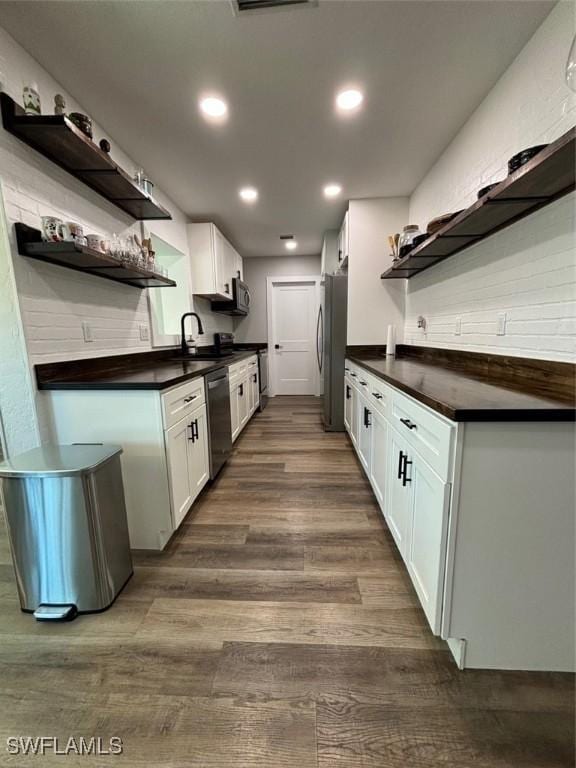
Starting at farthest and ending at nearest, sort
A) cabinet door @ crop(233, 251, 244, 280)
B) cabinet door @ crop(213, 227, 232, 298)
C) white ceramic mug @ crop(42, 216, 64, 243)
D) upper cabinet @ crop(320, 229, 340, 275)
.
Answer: cabinet door @ crop(233, 251, 244, 280), upper cabinet @ crop(320, 229, 340, 275), cabinet door @ crop(213, 227, 232, 298), white ceramic mug @ crop(42, 216, 64, 243)

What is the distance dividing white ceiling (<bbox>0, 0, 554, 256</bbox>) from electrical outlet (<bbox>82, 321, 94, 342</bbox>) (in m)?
1.31

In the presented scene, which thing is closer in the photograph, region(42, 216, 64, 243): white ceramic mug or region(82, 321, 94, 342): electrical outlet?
region(42, 216, 64, 243): white ceramic mug

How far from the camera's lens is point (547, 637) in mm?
1003

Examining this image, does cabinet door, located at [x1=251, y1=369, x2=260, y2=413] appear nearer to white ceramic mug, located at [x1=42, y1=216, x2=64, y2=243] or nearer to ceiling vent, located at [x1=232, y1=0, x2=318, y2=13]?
white ceramic mug, located at [x1=42, y1=216, x2=64, y2=243]

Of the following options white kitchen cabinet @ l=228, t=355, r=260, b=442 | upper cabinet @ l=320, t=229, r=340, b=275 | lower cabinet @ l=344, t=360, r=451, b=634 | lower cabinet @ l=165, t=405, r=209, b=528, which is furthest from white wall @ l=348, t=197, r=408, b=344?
lower cabinet @ l=165, t=405, r=209, b=528

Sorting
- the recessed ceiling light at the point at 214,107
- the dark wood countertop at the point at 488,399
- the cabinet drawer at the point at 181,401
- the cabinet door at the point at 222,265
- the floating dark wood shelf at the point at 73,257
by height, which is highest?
the recessed ceiling light at the point at 214,107

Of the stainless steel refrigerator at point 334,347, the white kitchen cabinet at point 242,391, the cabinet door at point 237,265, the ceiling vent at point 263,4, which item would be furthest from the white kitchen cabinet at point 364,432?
the cabinet door at point 237,265

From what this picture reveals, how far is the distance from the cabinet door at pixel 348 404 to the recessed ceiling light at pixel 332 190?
1.90 metres

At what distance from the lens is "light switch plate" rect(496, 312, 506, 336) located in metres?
1.61

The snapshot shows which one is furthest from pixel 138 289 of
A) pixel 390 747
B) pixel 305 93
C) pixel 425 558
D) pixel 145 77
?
pixel 390 747

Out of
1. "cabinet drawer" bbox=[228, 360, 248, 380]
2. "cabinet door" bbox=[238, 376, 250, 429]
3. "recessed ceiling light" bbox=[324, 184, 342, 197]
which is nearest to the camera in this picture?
"recessed ceiling light" bbox=[324, 184, 342, 197]

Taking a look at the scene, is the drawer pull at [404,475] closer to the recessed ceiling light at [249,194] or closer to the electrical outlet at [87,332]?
the electrical outlet at [87,332]

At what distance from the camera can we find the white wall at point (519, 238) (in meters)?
1.27

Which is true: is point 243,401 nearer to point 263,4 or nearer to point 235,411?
point 235,411
